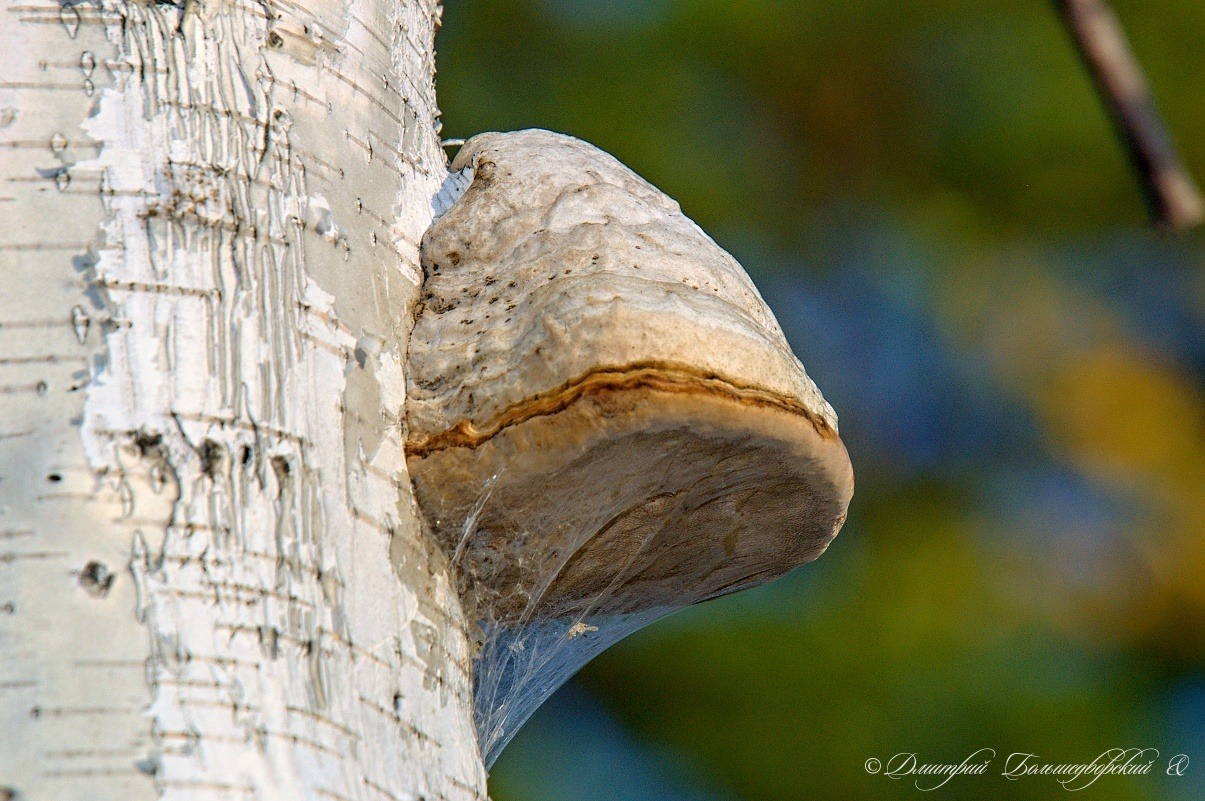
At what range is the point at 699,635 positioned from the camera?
13.8 feet

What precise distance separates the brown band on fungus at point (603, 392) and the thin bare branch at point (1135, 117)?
1.92ft

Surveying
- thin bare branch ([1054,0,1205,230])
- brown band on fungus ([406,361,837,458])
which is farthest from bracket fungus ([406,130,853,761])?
thin bare branch ([1054,0,1205,230])

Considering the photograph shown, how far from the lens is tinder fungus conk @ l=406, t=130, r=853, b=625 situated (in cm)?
114

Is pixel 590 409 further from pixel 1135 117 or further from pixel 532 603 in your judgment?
pixel 1135 117

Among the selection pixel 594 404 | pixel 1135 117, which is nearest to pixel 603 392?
pixel 594 404

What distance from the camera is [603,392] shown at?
3.68ft

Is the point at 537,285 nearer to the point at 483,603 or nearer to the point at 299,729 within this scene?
the point at 483,603

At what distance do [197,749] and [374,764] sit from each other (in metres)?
0.14

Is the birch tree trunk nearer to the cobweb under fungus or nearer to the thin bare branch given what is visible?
the cobweb under fungus

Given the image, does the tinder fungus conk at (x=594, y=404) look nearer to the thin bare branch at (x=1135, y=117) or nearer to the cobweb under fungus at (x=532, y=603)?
the cobweb under fungus at (x=532, y=603)

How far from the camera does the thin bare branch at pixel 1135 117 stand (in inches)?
21.1

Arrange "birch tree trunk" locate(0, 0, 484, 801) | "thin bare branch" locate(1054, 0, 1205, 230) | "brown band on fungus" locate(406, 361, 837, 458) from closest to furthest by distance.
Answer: "thin bare branch" locate(1054, 0, 1205, 230), "birch tree trunk" locate(0, 0, 484, 801), "brown band on fungus" locate(406, 361, 837, 458)

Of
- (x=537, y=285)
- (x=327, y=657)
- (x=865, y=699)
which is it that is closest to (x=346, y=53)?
(x=537, y=285)

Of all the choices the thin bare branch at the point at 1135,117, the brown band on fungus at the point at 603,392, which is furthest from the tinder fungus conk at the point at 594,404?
the thin bare branch at the point at 1135,117
